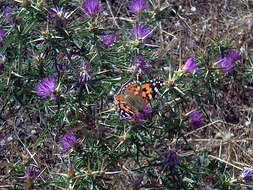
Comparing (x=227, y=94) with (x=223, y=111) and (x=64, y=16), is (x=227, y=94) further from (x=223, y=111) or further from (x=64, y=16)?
(x=64, y=16)

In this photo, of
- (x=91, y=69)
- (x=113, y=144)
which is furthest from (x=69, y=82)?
(x=113, y=144)

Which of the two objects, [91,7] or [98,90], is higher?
[91,7]

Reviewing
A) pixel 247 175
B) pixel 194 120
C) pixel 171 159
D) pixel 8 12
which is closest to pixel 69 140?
pixel 171 159

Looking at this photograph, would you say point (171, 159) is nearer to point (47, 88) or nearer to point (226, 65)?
point (226, 65)

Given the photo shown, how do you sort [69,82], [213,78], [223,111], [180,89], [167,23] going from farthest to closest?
[167,23] → [223,111] → [213,78] → [69,82] → [180,89]

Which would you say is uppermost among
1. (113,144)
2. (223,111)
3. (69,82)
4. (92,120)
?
(69,82)

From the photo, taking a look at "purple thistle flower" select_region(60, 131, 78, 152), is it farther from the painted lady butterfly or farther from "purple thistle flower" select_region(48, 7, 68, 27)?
"purple thistle flower" select_region(48, 7, 68, 27)

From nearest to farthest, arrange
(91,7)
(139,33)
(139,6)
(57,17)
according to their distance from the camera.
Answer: (57,17) < (91,7) < (139,33) < (139,6)
